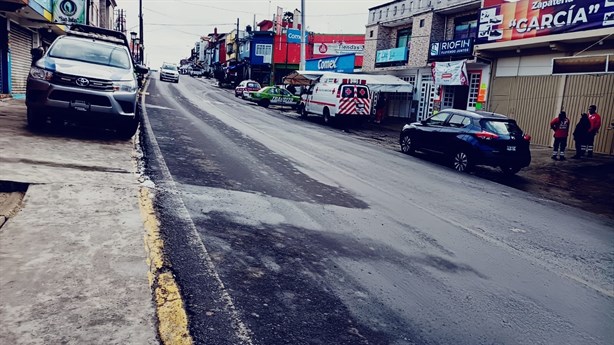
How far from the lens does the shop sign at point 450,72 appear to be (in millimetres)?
22672

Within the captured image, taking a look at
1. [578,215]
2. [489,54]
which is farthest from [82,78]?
[489,54]

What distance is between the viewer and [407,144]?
15.7 meters

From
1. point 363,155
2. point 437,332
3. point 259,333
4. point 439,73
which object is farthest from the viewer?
point 439,73

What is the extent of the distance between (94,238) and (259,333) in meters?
2.03

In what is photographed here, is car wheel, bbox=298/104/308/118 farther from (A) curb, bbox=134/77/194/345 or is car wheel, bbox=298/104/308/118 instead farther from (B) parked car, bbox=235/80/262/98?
(A) curb, bbox=134/77/194/345

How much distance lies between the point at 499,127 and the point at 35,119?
36.8 ft

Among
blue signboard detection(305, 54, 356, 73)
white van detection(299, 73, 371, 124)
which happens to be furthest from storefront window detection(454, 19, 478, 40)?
blue signboard detection(305, 54, 356, 73)

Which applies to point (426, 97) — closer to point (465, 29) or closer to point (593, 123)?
point (465, 29)

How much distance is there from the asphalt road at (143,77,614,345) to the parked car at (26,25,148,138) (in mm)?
1074

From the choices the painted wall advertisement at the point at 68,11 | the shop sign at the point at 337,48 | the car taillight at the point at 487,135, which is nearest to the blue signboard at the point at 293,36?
the shop sign at the point at 337,48

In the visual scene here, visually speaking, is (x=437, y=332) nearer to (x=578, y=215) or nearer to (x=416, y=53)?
(x=578, y=215)

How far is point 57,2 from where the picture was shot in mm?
21516

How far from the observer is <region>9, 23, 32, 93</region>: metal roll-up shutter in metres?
19.1

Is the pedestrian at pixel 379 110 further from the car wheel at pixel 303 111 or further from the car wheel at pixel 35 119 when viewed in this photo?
the car wheel at pixel 35 119
